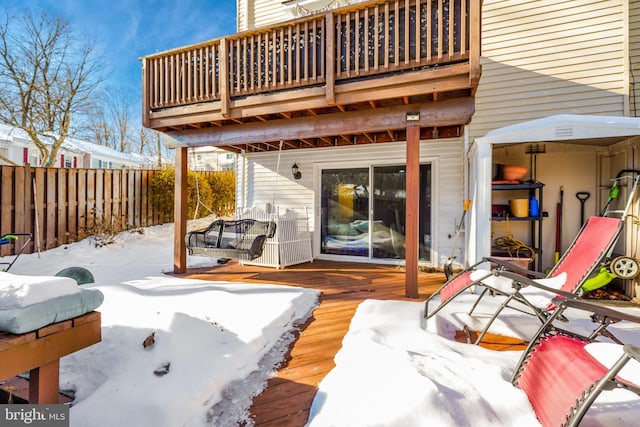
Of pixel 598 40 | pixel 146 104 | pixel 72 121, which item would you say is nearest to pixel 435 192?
pixel 598 40

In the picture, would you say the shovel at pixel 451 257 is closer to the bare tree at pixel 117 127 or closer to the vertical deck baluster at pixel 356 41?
the vertical deck baluster at pixel 356 41

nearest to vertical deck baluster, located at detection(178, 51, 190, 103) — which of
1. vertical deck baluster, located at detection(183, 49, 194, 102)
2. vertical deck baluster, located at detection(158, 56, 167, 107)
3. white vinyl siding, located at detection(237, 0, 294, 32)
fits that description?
vertical deck baluster, located at detection(183, 49, 194, 102)

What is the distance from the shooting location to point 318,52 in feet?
12.9

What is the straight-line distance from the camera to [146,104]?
4906 mm

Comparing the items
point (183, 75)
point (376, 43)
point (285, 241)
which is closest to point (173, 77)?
point (183, 75)

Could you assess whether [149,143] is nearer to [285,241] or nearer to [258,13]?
[258,13]

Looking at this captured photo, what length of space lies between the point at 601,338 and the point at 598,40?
15.0 ft

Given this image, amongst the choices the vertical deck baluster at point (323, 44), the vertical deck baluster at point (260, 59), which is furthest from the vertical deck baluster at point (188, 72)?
the vertical deck baluster at point (323, 44)

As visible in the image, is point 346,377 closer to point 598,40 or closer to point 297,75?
point 297,75

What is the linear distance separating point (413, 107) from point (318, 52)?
1.36m

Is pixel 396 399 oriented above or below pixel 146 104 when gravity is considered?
below

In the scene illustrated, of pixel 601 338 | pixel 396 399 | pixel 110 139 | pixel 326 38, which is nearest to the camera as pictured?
pixel 396 399

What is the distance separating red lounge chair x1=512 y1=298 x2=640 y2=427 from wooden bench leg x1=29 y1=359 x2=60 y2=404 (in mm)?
2414

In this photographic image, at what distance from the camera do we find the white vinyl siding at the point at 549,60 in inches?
186
